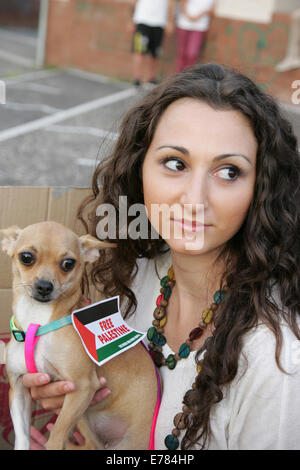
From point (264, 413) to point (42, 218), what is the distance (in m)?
0.72

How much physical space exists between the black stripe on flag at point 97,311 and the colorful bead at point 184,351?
238 millimetres

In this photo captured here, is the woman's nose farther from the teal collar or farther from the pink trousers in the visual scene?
the pink trousers

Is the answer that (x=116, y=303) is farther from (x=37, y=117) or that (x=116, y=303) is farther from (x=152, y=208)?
(x=37, y=117)

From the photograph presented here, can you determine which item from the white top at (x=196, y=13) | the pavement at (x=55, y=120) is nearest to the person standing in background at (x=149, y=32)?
the white top at (x=196, y=13)

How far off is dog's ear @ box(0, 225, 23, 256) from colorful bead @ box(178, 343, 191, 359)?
52 centimetres

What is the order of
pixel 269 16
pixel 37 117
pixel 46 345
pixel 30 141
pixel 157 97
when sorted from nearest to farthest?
1. pixel 46 345
2. pixel 157 97
3. pixel 30 141
4. pixel 37 117
5. pixel 269 16

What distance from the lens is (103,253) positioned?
1.66m

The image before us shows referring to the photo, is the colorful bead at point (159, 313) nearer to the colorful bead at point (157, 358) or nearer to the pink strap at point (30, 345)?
the colorful bead at point (157, 358)

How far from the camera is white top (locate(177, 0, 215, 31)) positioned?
7305mm

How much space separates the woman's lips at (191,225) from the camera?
1307 millimetres

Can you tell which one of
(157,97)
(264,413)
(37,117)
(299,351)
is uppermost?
(157,97)

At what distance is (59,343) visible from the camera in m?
1.33
